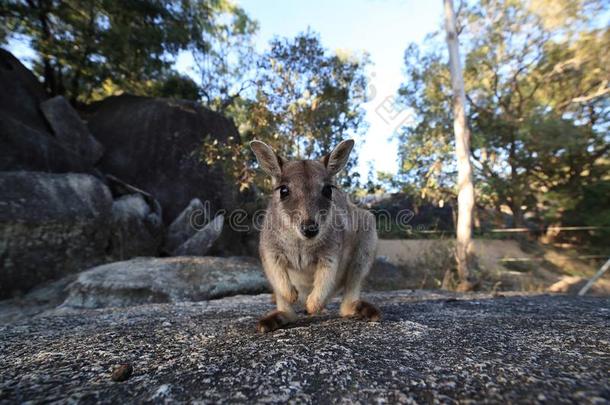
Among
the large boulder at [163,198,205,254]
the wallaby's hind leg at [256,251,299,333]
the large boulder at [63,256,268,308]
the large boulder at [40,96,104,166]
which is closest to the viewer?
the wallaby's hind leg at [256,251,299,333]

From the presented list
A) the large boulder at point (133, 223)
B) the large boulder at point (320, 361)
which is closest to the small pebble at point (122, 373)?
the large boulder at point (320, 361)

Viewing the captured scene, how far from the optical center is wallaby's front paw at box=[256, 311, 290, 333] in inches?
104

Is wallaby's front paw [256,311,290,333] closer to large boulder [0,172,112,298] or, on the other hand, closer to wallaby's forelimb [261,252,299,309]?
wallaby's forelimb [261,252,299,309]

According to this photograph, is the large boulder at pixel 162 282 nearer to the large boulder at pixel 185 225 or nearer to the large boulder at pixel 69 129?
the large boulder at pixel 185 225

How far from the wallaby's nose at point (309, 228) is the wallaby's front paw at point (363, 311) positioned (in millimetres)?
922

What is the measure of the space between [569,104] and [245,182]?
17590 millimetres

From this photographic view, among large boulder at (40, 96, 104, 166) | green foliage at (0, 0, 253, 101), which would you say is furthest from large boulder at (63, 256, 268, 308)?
green foliage at (0, 0, 253, 101)

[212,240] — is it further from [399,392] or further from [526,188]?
[526,188]

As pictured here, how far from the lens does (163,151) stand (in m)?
10.8

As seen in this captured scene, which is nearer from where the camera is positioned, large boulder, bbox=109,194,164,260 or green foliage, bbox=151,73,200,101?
large boulder, bbox=109,194,164,260

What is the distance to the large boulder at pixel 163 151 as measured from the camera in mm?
10336

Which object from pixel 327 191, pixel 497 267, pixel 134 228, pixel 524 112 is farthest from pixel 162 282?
pixel 524 112

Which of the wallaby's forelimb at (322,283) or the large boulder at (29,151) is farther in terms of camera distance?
the large boulder at (29,151)

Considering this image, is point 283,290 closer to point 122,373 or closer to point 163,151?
point 122,373
